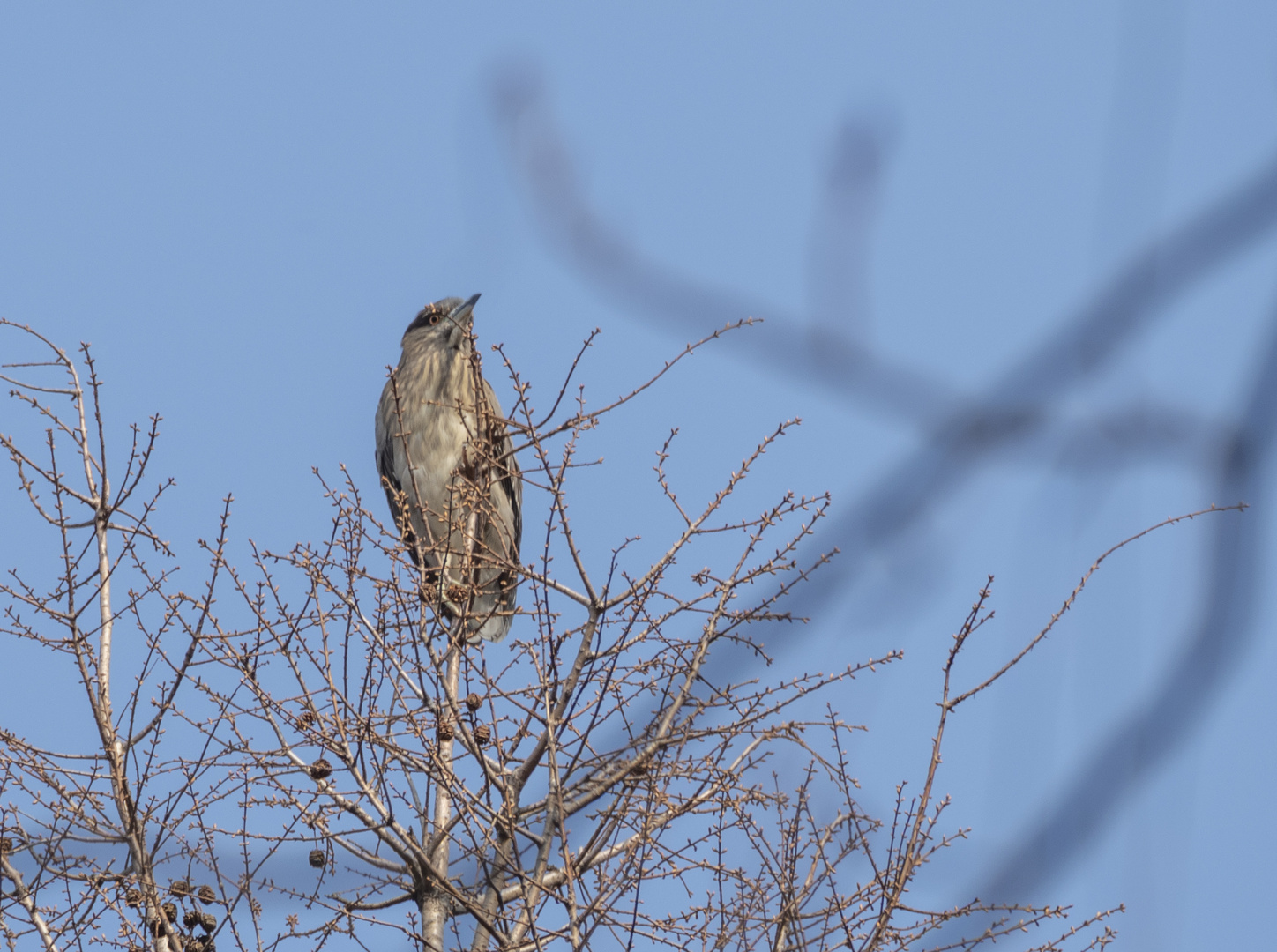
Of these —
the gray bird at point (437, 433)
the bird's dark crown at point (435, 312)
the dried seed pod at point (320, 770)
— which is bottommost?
the dried seed pod at point (320, 770)

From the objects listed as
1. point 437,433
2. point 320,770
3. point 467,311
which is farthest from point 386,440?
point 320,770

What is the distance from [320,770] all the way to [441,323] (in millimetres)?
4062

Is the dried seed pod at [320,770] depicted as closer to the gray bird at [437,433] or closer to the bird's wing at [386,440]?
the gray bird at [437,433]

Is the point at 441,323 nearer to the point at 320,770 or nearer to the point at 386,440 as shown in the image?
the point at 386,440

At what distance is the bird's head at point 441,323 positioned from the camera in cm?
786

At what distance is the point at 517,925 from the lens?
171 inches

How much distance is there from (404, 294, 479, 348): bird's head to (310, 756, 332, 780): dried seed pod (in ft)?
11.8

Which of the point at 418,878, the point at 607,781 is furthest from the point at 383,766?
the point at 607,781

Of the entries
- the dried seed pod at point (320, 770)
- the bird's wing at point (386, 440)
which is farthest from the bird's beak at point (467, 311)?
the dried seed pod at point (320, 770)

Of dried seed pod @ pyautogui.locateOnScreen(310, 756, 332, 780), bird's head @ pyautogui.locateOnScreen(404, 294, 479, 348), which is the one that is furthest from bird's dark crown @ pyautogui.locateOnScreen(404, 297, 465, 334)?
dried seed pod @ pyautogui.locateOnScreen(310, 756, 332, 780)

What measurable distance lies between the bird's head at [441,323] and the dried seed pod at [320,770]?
3604mm

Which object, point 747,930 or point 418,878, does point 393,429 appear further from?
point 747,930

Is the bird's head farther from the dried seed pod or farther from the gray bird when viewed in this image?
the dried seed pod

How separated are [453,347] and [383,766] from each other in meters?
4.01
